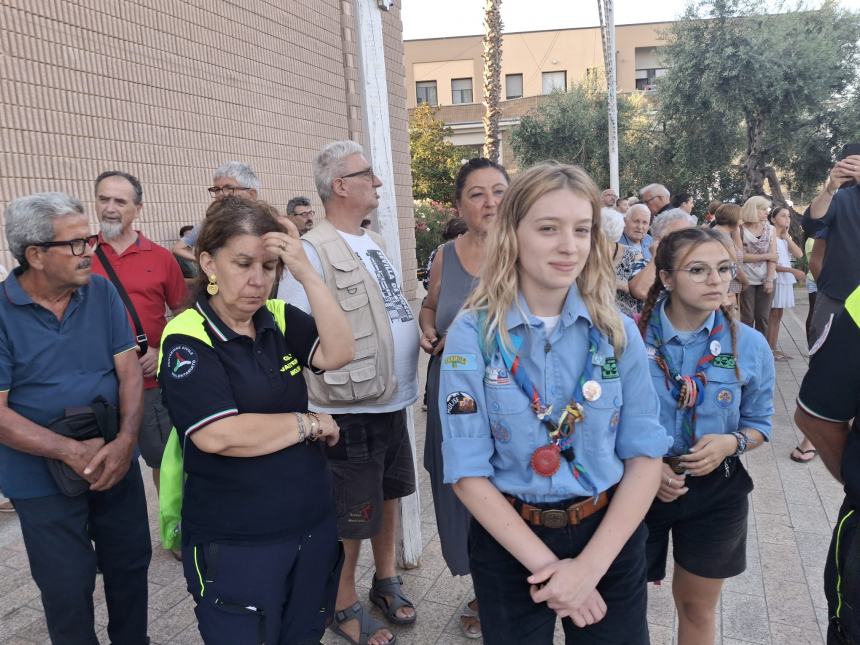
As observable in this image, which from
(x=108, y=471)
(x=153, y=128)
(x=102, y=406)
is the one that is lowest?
(x=108, y=471)

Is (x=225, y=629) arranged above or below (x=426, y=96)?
below

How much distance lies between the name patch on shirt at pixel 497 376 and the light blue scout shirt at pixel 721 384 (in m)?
0.76

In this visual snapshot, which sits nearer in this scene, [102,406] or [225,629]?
[225,629]

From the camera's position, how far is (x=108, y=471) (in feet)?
8.05

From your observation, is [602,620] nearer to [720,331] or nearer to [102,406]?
[720,331]

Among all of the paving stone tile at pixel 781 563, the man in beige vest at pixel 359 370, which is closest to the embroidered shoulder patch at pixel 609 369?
the man in beige vest at pixel 359 370

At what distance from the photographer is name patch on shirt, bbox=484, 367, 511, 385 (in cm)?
176

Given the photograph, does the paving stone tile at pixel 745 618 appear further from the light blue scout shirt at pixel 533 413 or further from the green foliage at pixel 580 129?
the green foliage at pixel 580 129

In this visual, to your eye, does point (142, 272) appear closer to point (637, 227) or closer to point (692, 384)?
point (692, 384)

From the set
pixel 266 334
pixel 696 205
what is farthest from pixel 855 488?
pixel 696 205

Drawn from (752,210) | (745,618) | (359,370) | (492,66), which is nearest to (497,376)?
(359,370)

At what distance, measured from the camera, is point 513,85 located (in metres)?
38.7

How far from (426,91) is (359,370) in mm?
38931

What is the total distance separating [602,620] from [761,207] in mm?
6998
